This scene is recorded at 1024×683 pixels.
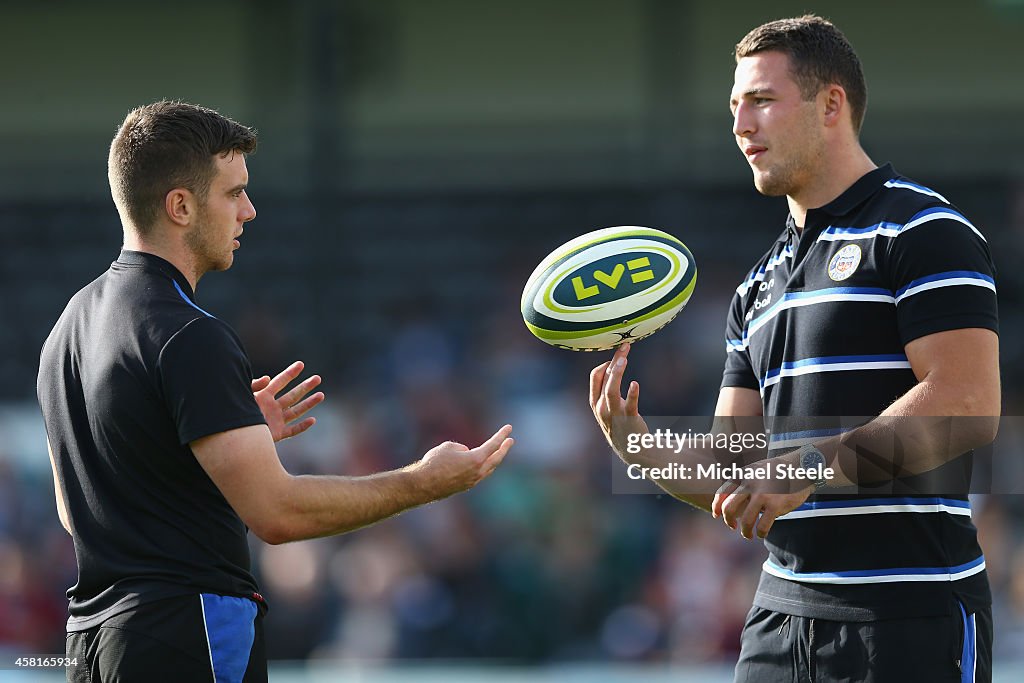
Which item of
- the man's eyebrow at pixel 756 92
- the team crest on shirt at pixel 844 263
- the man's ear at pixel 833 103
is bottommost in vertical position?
the team crest on shirt at pixel 844 263

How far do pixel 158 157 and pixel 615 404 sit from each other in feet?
4.60

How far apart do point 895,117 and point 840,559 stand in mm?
10365

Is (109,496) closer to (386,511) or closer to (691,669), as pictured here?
(386,511)

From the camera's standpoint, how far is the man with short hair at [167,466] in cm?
301

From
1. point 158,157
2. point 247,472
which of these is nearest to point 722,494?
point 247,472

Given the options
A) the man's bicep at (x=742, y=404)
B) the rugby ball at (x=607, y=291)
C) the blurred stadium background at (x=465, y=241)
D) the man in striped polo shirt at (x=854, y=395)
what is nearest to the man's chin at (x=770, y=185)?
the man in striped polo shirt at (x=854, y=395)

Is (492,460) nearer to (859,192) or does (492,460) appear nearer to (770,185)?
(770,185)

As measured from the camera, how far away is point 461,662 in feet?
26.4

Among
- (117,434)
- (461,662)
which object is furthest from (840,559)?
(461,662)

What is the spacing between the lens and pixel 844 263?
342 centimetres

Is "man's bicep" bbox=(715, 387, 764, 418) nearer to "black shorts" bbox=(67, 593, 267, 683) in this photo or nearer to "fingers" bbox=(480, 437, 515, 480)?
"fingers" bbox=(480, 437, 515, 480)

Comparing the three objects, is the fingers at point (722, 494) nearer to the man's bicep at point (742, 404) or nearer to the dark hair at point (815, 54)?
the man's bicep at point (742, 404)

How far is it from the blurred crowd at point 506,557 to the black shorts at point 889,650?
13.6ft

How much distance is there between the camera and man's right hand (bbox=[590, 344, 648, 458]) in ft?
12.0
